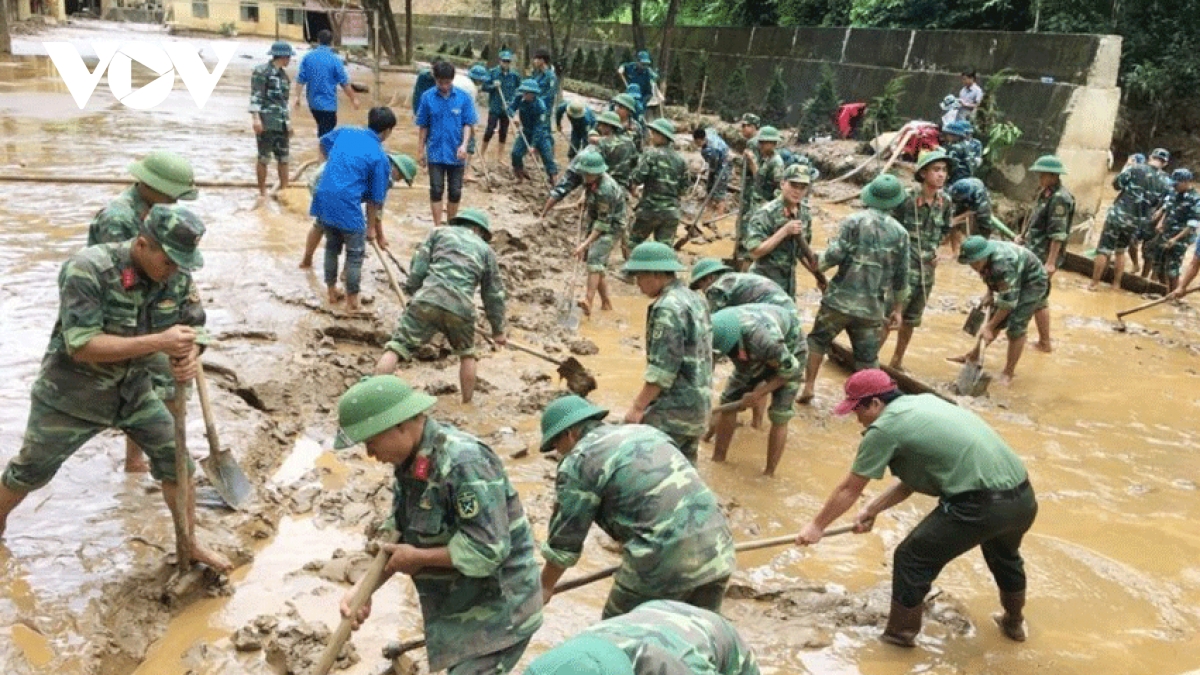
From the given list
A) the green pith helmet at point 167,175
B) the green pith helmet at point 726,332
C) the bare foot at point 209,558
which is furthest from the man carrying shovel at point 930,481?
the green pith helmet at point 167,175

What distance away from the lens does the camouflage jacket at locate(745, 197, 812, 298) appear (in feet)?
25.8

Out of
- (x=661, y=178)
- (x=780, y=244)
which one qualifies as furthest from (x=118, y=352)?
(x=661, y=178)

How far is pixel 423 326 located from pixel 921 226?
5.02 metres

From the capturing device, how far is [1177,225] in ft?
40.0

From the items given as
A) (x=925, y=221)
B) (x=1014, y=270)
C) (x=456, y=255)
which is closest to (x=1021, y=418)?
(x=1014, y=270)

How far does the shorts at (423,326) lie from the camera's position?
6605mm

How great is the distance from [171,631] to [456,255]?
316cm

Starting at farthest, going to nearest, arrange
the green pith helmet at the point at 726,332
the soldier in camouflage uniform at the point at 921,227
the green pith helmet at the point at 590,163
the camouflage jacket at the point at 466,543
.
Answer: the green pith helmet at the point at 590,163
the soldier in camouflage uniform at the point at 921,227
the green pith helmet at the point at 726,332
the camouflage jacket at the point at 466,543

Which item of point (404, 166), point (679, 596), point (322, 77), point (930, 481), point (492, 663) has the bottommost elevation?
point (492, 663)

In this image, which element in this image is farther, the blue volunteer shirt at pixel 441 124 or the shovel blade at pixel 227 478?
the blue volunteer shirt at pixel 441 124

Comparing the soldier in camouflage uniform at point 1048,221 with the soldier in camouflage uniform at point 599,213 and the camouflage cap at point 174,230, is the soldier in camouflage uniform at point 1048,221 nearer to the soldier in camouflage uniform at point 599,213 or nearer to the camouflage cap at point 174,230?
the soldier in camouflage uniform at point 599,213

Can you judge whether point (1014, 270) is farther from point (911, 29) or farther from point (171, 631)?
point (911, 29)

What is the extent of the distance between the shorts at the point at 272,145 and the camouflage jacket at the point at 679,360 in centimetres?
704

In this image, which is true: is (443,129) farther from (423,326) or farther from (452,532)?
(452,532)
